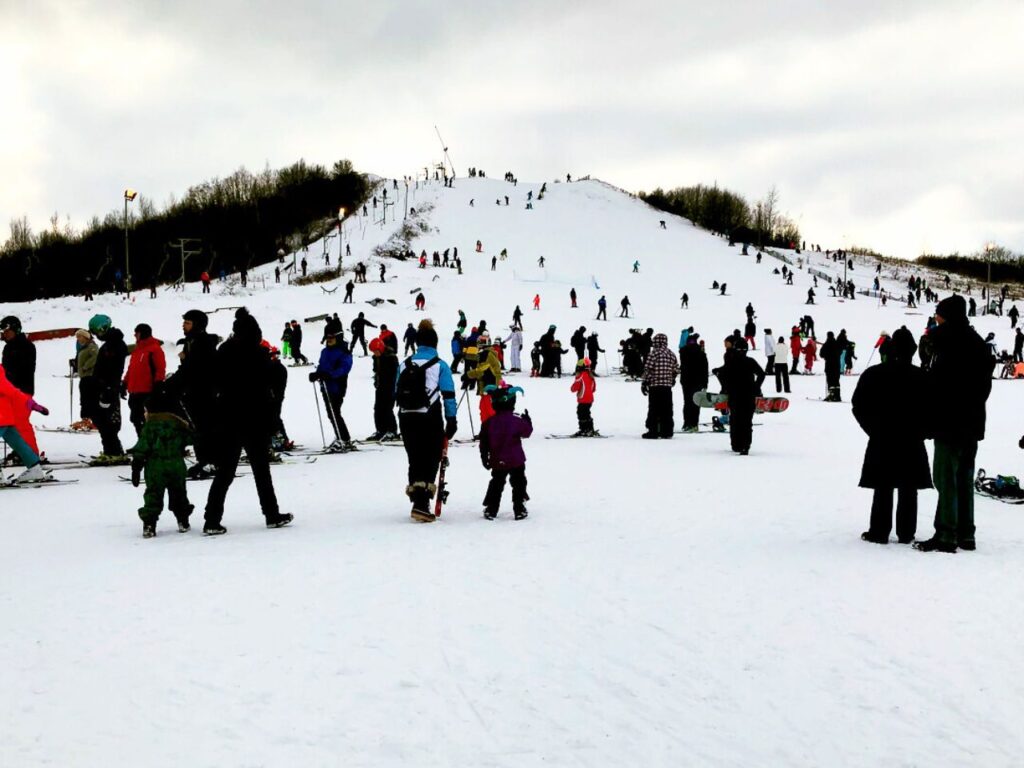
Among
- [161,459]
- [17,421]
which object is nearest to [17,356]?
[17,421]

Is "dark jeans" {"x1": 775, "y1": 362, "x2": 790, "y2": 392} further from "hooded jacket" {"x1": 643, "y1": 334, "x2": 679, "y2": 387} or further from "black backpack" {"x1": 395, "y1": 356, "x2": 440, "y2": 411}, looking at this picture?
"black backpack" {"x1": 395, "y1": 356, "x2": 440, "y2": 411}

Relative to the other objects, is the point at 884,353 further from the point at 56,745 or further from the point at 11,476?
the point at 11,476

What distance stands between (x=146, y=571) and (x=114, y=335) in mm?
6042

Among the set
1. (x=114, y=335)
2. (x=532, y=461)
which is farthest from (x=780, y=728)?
(x=114, y=335)

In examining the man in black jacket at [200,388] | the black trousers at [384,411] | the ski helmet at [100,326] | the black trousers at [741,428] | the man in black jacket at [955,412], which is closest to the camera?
the man in black jacket at [955,412]

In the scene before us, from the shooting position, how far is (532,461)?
455 inches

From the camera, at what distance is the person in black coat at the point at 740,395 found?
39.9 feet

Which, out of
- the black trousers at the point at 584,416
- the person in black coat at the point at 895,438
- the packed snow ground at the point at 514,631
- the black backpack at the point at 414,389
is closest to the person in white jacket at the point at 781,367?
the black trousers at the point at 584,416

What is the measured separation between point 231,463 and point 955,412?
5.31 m

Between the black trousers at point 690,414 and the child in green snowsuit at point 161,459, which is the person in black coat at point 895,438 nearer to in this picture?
the child in green snowsuit at point 161,459

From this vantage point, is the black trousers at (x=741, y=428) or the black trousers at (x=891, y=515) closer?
the black trousers at (x=891, y=515)

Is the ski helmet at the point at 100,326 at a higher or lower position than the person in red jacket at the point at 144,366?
higher

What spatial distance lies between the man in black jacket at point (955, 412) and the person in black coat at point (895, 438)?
0.61 feet

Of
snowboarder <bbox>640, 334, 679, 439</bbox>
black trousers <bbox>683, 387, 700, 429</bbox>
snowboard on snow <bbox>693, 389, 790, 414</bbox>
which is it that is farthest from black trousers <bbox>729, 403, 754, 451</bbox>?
black trousers <bbox>683, 387, 700, 429</bbox>
